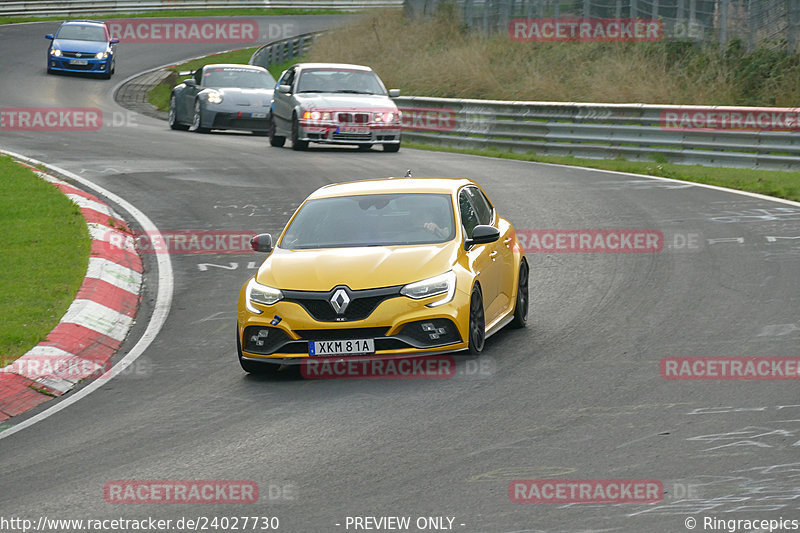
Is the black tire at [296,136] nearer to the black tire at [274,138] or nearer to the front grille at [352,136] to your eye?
the front grille at [352,136]

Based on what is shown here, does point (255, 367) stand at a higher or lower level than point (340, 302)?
lower

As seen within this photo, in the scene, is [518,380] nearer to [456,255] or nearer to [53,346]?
[456,255]

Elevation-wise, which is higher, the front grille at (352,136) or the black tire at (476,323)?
the black tire at (476,323)

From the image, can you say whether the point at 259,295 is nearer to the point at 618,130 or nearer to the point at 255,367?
the point at 255,367

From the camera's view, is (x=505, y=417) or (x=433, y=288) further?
(x=433, y=288)

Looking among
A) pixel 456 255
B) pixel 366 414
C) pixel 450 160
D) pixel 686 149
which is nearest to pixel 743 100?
pixel 686 149

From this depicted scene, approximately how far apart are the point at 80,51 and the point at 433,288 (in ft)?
111

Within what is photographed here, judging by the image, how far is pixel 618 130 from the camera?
24.1m

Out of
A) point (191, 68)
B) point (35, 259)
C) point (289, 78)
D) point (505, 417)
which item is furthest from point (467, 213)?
point (191, 68)

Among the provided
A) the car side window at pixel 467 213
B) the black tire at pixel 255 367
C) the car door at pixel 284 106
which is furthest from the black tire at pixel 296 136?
the black tire at pixel 255 367

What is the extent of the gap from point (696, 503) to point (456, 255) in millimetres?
4225

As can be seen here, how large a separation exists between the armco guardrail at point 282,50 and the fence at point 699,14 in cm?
1231

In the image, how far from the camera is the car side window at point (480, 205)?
11.6 m

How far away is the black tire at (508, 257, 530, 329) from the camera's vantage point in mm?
11227
